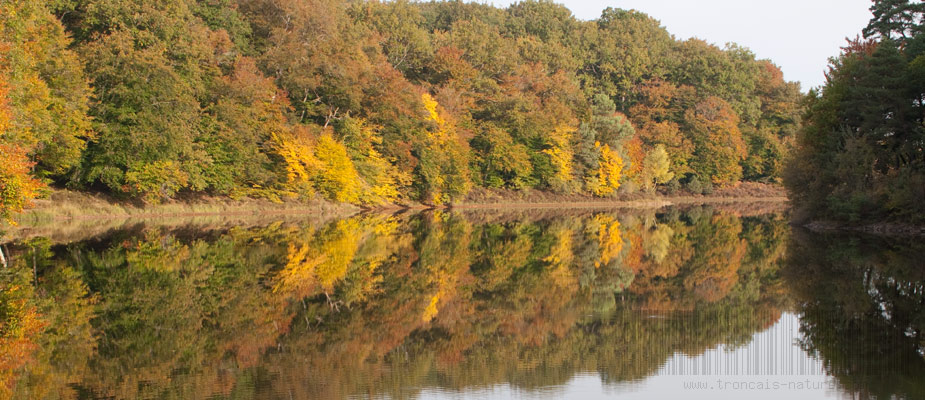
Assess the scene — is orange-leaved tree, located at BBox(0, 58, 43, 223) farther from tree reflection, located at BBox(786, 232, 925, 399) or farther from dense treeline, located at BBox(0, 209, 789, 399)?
tree reflection, located at BBox(786, 232, 925, 399)

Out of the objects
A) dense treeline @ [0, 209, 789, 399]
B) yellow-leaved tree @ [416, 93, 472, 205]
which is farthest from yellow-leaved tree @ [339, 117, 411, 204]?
dense treeline @ [0, 209, 789, 399]

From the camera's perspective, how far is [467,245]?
2581 centimetres

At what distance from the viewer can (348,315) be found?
12.5 metres

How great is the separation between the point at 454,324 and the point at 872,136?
91.0 feet

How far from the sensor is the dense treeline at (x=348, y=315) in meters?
8.70

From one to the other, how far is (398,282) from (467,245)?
950 centimetres

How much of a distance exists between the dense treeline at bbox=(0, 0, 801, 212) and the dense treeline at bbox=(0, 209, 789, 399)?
762 cm

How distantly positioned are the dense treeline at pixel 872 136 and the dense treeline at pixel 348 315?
36.6 ft

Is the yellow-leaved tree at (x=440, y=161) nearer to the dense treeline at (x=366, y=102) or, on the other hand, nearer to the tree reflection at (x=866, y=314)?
the dense treeline at (x=366, y=102)

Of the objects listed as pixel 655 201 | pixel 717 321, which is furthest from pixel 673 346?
pixel 655 201

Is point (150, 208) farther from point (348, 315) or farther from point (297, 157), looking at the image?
point (348, 315)

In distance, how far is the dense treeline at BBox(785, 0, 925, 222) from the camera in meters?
30.8

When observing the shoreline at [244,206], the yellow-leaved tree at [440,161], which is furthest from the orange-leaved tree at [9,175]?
the yellow-leaved tree at [440,161]

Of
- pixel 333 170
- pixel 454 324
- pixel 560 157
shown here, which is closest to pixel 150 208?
pixel 333 170
